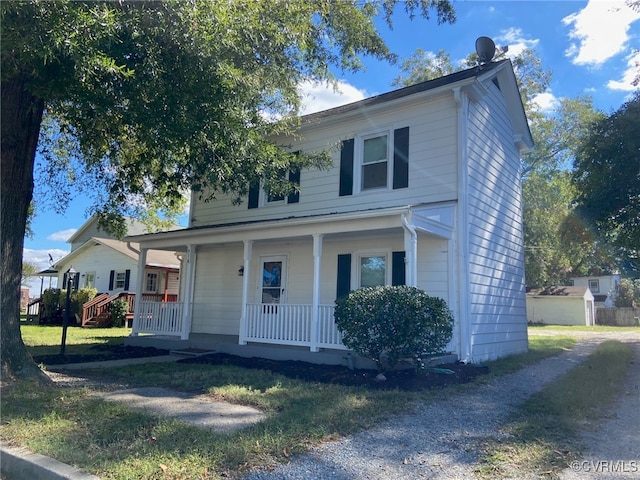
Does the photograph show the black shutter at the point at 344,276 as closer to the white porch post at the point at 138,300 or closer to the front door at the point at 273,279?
the front door at the point at 273,279

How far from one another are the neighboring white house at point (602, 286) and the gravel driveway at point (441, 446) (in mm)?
41194

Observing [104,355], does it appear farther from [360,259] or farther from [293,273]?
[360,259]

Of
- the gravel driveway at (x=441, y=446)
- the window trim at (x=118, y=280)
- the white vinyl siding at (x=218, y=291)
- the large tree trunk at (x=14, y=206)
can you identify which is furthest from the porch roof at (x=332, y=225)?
the window trim at (x=118, y=280)

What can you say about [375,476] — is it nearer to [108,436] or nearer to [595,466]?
[595,466]

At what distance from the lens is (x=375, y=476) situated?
3.73 metres

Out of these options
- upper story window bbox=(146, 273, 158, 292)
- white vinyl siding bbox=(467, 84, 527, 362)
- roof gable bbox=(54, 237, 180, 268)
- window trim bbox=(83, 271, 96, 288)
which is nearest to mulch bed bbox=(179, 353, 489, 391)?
white vinyl siding bbox=(467, 84, 527, 362)

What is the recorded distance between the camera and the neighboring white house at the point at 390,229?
9414mm

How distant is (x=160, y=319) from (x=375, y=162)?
22.4 ft

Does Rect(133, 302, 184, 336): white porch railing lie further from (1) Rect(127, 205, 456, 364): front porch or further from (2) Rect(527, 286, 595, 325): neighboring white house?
(2) Rect(527, 286, 595, 325): neighboring white house

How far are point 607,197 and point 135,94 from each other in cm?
1346

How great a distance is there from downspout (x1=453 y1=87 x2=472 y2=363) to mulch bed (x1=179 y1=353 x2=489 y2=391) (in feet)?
1.82

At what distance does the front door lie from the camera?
12125mm

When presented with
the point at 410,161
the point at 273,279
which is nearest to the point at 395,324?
the point at 410,161

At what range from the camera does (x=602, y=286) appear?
43750 millimetres
